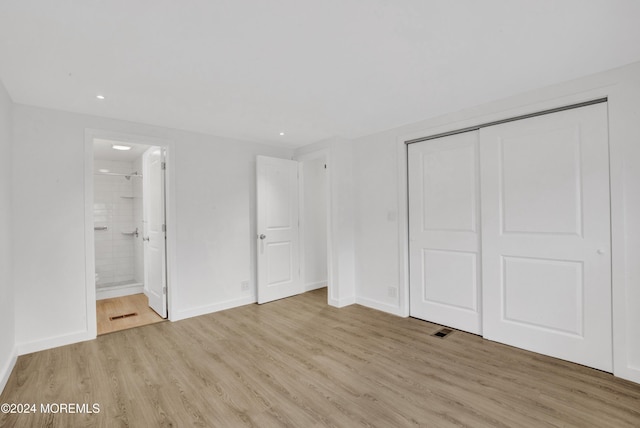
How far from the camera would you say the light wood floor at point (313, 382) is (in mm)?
1928

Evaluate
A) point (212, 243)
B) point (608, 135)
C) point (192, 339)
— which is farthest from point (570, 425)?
point (212, 243)

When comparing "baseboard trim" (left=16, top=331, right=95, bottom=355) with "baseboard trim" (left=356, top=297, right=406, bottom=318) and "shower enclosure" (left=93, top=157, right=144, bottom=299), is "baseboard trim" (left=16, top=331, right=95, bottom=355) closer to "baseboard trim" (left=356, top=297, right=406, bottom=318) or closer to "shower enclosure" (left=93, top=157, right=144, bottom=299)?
"shower enclosure" (left=93, top=157, right=144, bottom=299)

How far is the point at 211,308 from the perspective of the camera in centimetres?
404

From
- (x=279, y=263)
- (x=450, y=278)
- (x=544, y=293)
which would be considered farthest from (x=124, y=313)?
(x=544, y=293)

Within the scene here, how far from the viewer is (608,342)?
2377 mm

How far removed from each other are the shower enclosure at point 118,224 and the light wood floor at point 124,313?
61 centimetres

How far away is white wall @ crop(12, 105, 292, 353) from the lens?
2.88m

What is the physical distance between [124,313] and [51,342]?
111cm

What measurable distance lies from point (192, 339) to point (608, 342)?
3646 mm

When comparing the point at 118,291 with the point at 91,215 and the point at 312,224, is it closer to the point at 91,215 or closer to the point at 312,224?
the point at 91,215

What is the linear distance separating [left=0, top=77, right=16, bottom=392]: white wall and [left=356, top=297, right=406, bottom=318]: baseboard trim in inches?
140

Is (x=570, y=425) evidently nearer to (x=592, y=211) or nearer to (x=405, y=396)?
(x=405, y=396)

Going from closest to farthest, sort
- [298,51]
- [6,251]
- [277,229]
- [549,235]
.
Answer: [298,51] < [6,251] < [549,235] < [277,229]

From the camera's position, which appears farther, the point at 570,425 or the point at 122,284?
the point at 122,284
